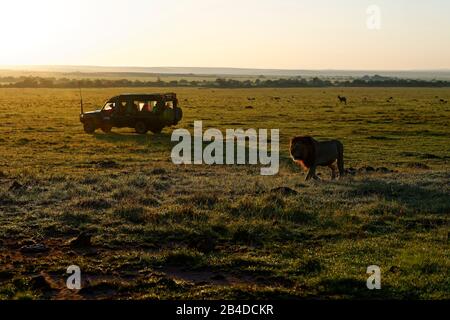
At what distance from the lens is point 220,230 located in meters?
10.1

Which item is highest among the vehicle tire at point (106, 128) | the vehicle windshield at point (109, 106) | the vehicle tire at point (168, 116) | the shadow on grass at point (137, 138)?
the vehicle windshield at point (109, 106)

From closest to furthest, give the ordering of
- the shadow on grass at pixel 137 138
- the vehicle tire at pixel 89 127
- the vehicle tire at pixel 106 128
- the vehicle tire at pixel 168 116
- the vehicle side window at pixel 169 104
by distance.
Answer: the shadow on grass at pixel 137 138 → the vehicle tire at pixel 168 116 → the vehicle side window at pixel 169 104 → the vehicle tire at pixel 106 128 → the vehicle tire at pixel 89 127

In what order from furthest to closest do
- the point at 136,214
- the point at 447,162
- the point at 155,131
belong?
the point at 155,131, the point at 447,162, the point at 136,214

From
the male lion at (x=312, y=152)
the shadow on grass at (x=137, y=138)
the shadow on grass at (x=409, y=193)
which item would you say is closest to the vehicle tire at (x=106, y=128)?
the shadow on grass at (x=137, y=138)

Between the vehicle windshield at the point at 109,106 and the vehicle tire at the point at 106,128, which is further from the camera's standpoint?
the vehicle tire at the point at 106,128

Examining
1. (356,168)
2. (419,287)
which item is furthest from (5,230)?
(356,168)

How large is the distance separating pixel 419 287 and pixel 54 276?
4767 millimetres

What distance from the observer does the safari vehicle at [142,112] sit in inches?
1117

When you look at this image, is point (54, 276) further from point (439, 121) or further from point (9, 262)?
point (439, 121)

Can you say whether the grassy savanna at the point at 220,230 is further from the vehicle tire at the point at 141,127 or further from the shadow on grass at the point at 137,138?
the vehicle tire at the point at 141,127

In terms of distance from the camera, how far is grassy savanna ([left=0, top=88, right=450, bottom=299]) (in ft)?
23.9

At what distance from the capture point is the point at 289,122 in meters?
36.3

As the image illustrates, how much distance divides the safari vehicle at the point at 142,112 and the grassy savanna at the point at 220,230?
8703mm

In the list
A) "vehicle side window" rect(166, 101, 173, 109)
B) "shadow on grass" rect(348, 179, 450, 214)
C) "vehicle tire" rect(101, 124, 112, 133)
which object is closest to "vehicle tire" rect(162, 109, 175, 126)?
"vehicle side window" rect(166, 101, 173, 109)
